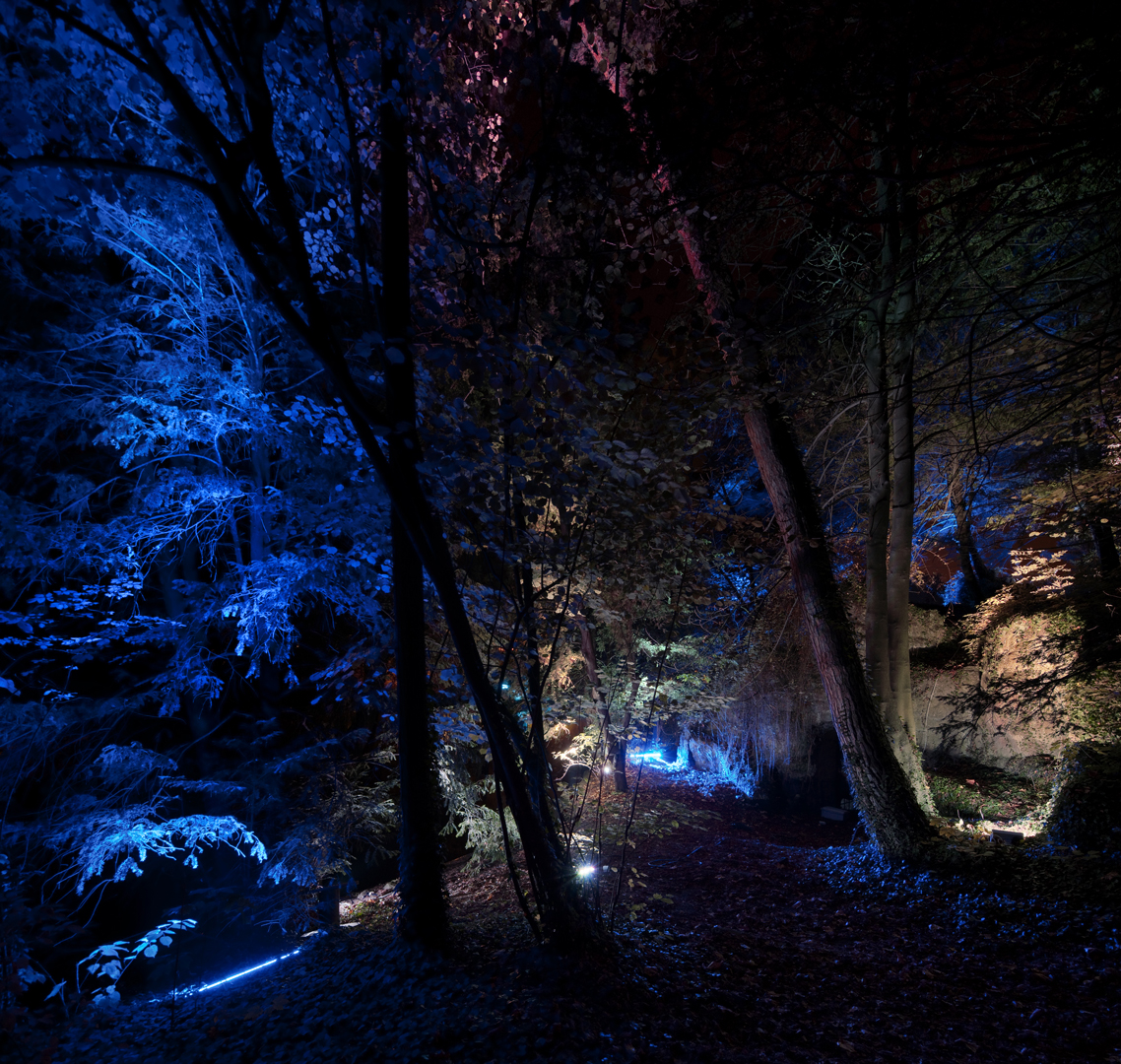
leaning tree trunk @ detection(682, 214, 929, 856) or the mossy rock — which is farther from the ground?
leaning tree trunk @ detection(682, 214, 929, 856)

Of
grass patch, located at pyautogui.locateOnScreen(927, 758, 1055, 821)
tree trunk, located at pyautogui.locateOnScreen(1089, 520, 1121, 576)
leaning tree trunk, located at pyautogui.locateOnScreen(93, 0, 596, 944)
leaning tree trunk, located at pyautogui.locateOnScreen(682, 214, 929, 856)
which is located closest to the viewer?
leaning tree trunk, located at pyautogui.locateOnScreen(93, 0, 596, 944)

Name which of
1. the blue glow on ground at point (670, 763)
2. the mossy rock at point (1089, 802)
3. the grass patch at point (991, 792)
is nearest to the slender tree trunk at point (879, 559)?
the mossy rock at point (1089, 802)

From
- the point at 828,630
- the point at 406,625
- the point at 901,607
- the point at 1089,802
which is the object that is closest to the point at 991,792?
the point at 1089,802

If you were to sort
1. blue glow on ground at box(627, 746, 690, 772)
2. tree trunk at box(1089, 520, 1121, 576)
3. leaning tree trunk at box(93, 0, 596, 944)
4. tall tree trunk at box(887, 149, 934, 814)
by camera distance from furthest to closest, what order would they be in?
blue glow on ground at box(627, 746, 690, 772)
tree trunk at box(1089, 520, 1121, 576)
tall tree trunk at box(887, 149, 934, 814)
leaning tree trunk at box(93, 0, 596, 944)

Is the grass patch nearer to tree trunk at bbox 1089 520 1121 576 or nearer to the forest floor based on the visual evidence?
tree trunk at bbox 1089 520 1121 576

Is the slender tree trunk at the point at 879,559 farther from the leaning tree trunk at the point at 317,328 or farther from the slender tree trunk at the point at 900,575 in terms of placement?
the leaning tree trunk at the point at 317,328

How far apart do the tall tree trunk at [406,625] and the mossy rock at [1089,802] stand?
5.61 m

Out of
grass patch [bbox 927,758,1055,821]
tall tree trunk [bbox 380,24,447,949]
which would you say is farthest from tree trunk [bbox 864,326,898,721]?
tall tree trunk [bbox 380,24,447,949]

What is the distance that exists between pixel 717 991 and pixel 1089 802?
4220mm

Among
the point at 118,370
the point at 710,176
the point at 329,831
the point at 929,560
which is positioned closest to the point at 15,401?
the point at 118,370

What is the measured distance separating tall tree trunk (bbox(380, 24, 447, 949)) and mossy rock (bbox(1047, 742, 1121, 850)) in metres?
5.61

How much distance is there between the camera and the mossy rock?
470 cm

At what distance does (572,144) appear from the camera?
11.7 feet

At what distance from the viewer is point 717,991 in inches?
127
